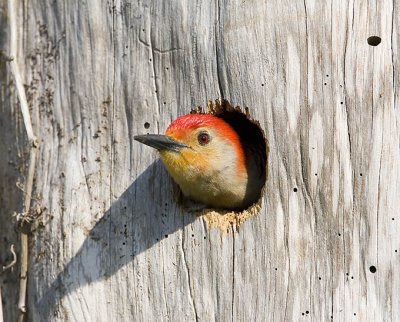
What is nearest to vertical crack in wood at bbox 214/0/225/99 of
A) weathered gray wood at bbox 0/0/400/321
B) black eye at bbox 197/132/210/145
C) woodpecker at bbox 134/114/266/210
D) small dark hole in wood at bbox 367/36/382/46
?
weathered gray wood at bbox 0/0/400/321

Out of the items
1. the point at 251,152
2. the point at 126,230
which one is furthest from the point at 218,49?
the point at 126,230

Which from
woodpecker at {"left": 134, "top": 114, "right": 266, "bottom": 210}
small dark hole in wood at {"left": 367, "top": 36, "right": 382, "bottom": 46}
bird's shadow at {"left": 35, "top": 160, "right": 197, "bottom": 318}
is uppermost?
small dark hole in wood at {"left": 367, "top": 36, "right": 382, "bottom": 46}

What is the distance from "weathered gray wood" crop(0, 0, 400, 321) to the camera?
15.0ft

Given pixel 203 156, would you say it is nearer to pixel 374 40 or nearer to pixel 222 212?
pixel 222 212

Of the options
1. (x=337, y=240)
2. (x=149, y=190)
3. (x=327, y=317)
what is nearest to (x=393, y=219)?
(x=337, y=240)

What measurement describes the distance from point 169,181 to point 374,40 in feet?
5.31

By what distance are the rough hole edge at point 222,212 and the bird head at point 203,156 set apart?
57 mm

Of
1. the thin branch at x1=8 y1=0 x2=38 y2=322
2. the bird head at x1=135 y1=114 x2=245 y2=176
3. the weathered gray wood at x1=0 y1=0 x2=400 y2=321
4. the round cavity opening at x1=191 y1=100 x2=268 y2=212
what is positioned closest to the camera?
the weathered gray wood at x1=0 y1=0 x2=400 y2=321

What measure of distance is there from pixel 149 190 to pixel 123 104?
614 millimetres

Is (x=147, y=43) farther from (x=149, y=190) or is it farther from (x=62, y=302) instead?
(x=62, y=302)

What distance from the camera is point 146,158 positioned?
16.9 feet

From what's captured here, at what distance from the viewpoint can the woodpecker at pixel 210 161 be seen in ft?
16.3

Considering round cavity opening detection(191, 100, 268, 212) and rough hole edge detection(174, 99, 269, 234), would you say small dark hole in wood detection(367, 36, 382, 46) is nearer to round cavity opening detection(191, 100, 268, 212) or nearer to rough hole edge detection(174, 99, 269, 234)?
rough hole edge detection(174, 99, 269, 234)

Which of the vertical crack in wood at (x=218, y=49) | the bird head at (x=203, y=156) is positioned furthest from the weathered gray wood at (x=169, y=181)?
the bird head at (x=203, y=156)
